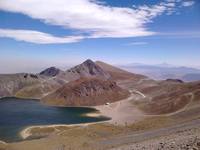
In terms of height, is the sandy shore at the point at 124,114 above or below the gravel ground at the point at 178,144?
below

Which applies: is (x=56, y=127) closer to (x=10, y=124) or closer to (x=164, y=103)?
(x=10, y=124)

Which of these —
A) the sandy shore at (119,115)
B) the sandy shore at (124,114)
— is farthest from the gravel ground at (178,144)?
the sandy shore at (124,114)

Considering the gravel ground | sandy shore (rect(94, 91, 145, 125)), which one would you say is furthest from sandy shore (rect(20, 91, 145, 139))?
the gravel ground

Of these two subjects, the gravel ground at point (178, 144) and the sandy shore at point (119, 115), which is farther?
the sandy shore at point (119, 115)

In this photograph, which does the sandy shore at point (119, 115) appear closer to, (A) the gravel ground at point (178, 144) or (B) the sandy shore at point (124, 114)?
(B) the sandy shore at point (124, 114)

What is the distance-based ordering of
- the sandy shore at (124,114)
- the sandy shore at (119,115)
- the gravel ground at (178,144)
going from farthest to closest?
the sandy shore at (124,114), the sandy shore at (119,115), the gravel ground at (178,144)

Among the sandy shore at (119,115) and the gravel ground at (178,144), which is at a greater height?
the gravel ground at (178,144)

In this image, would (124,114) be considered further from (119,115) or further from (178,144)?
(178,144)

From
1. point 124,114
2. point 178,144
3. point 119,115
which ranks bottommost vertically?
point 119,115


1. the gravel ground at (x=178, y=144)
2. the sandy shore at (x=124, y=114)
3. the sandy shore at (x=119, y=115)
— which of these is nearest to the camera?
the gravel ground at (x=178, y=144)

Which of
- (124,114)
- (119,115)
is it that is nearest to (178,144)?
(119,115)

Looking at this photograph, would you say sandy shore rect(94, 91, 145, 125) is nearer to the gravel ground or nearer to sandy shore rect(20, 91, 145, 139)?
sandy shore rect(20, 91, 145, 139)
